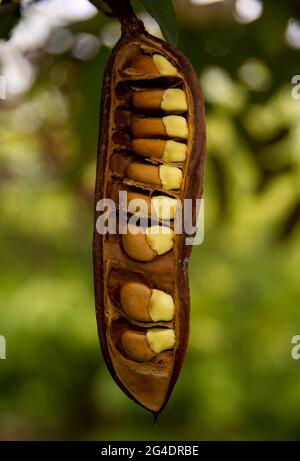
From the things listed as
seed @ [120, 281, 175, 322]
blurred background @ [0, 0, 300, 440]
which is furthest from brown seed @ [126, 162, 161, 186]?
blurred background @ [0, 0, 300, 440]

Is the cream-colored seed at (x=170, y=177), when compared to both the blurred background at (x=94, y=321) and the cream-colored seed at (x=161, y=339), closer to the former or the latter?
the cream-colored seed at (x=161, y=339)

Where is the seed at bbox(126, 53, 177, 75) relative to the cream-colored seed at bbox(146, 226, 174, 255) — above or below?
above

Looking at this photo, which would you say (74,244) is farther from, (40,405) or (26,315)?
(40,405)

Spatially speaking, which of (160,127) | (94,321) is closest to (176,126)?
(160,127)

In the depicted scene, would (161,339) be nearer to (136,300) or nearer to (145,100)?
(136,300)

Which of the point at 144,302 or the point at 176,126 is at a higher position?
the point at 176,126

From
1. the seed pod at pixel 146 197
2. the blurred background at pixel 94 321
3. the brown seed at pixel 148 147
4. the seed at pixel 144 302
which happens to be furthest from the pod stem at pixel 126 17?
the blurred background at pixel 94 321

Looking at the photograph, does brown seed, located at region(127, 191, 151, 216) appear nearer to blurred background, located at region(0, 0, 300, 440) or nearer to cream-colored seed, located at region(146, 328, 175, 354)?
cream-colored seed, located at region(146, 328, 175, 354)
